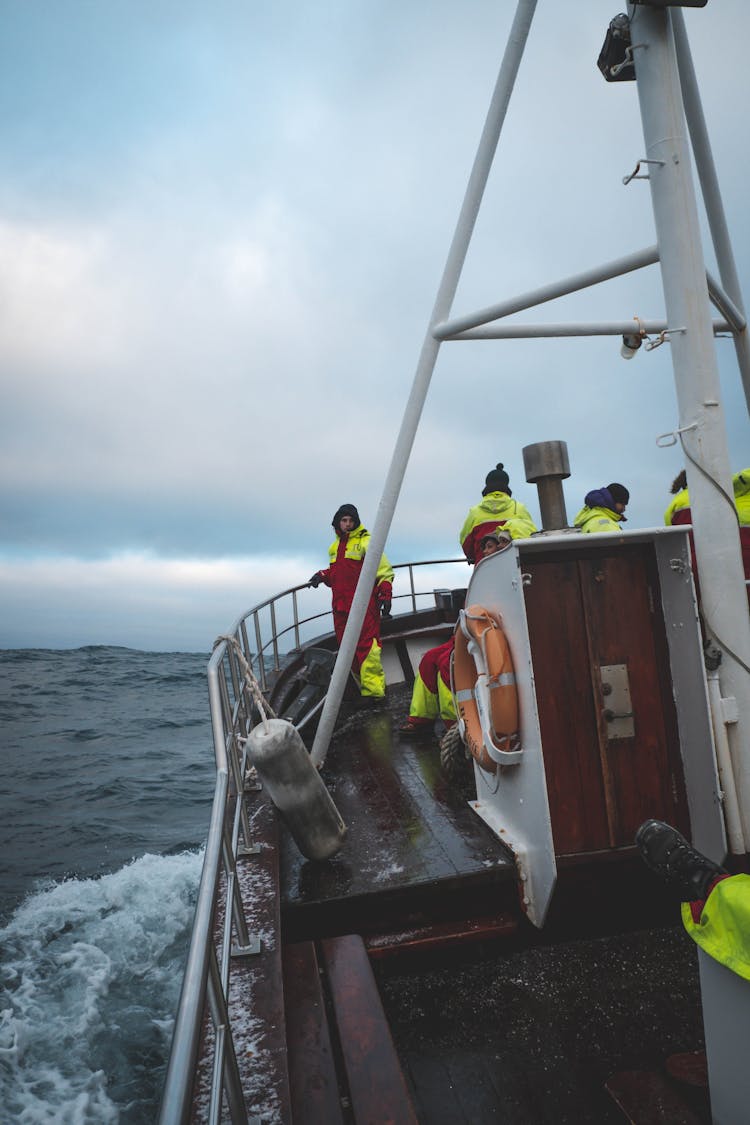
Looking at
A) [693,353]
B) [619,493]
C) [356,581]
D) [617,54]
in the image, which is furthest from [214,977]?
[619,493]

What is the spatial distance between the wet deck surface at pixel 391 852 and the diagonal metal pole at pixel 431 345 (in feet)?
1.66

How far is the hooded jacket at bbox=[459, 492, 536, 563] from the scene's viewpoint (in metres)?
4.55

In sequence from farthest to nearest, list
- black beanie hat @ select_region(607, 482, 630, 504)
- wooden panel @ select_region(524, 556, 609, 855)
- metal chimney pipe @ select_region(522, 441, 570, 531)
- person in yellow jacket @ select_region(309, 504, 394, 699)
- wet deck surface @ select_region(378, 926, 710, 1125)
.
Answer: person in yellow jacket @ select_region(309, 504, 394, 699)
black beanie hat @ select_region(607, 482, 630, 504)
metal chimney pipe @ select_region(522, 441, 570, 531)
wooden panel @ select_region(524, 556, 609, 855)
wet deck surface @ select_region(378, 926, 710, 1125)

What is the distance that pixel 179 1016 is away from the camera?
109 cm

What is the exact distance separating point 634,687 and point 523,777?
638mm

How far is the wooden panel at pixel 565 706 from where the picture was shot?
2787 millimetres

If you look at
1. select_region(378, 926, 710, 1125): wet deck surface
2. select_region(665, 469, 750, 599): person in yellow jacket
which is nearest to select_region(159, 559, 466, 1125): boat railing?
select_region(378, 926, 710, 1125): wet deck surface

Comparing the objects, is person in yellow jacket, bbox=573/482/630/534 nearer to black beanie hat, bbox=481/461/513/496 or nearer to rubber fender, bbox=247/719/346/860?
black beanie hat, bbox=481/461/513/496

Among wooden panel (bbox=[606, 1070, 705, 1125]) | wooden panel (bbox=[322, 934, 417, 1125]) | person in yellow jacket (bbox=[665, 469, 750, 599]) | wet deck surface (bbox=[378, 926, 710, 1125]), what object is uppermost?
person in yellow jacket (bbox=[665, 469, 750, 599])

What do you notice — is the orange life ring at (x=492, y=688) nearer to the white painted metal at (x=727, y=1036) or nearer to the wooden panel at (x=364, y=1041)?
the wooden panel at (x=364, y=1041)

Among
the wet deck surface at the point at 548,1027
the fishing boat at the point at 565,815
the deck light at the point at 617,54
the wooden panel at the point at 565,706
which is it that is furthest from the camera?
the deck light at the point at 617,54

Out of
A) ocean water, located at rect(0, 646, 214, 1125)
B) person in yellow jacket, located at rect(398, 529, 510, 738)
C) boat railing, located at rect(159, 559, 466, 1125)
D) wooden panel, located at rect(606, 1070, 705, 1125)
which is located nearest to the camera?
boat railing, located at rect(159, 559, 466, 1125)

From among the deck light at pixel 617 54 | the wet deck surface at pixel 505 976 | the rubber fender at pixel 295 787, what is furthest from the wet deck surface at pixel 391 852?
the deck light at pixel 617 54

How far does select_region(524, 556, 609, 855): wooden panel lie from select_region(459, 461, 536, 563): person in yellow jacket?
159 centimetres
